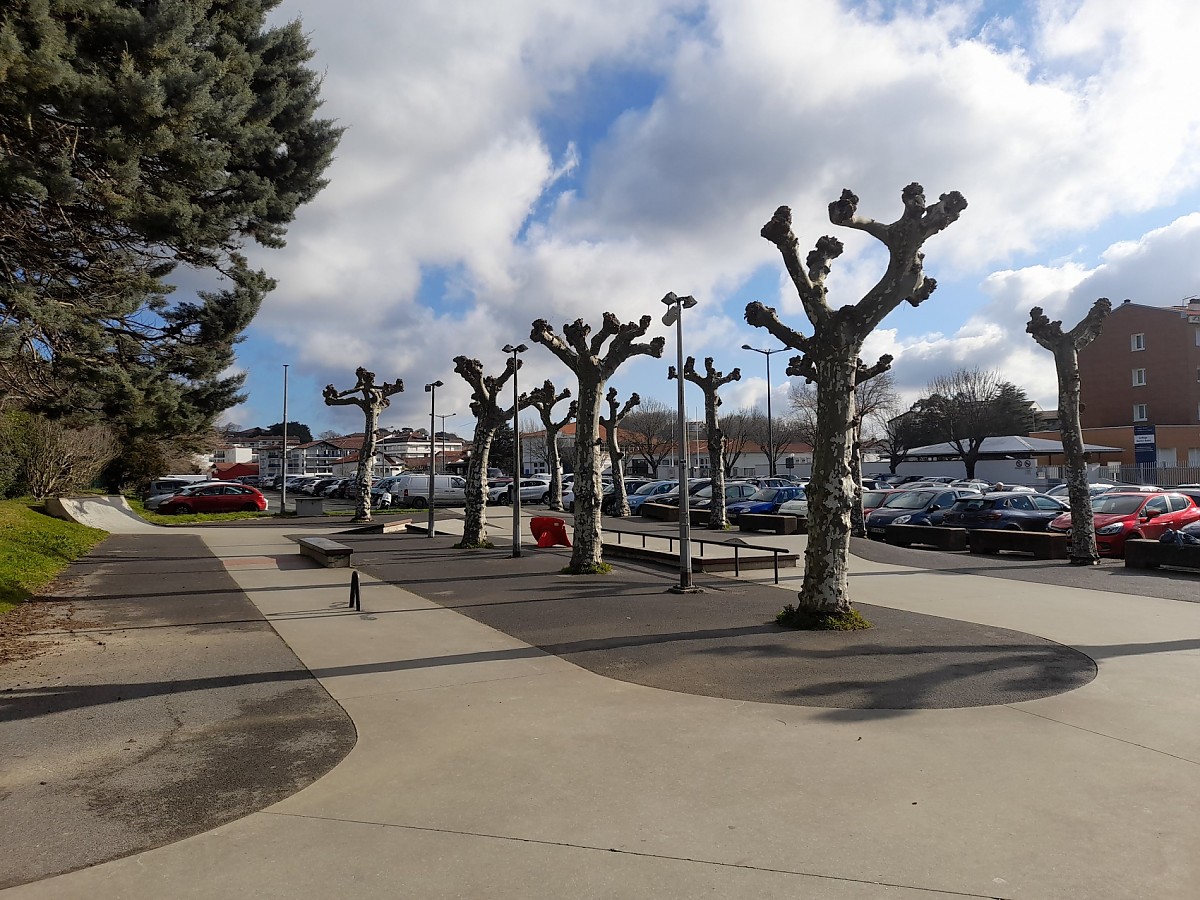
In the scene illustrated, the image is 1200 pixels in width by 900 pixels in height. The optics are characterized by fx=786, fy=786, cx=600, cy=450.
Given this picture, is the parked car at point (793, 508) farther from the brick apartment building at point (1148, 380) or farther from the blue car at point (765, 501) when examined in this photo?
the brick apartment building at point (1148, 380)

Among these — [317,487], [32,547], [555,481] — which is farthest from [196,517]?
[317,487]

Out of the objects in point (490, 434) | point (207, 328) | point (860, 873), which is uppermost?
point (207, 328)

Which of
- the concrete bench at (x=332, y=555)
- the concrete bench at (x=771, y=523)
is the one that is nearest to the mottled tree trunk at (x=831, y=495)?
the concrete bench at (x=332, y=555)

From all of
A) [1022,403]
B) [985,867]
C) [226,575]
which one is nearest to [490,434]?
[226,575]

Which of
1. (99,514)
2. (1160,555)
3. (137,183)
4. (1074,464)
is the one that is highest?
(137,183)

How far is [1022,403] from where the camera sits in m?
61.9

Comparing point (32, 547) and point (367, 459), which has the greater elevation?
point (367, 459)

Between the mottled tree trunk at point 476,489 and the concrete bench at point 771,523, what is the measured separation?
28.1ft

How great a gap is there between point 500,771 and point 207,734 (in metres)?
2.49

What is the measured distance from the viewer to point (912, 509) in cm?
2450

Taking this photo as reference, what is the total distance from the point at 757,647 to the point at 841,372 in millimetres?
3709

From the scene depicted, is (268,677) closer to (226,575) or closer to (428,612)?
(428,612)

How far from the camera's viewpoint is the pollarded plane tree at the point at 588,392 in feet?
50.4

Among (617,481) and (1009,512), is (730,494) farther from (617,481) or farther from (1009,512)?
(1009,512)
